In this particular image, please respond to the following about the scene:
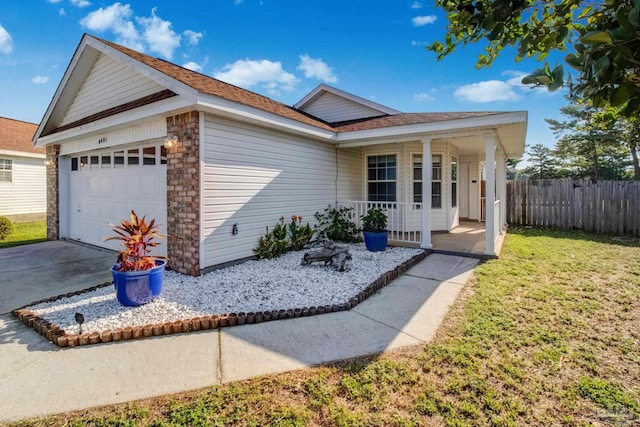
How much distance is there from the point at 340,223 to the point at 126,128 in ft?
17.9

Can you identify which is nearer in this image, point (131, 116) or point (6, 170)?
point (131, 116)

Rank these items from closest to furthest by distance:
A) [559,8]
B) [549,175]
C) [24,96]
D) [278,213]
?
1. [559,8]
2. [278,213]
3. [24,96]
4. [549,175]

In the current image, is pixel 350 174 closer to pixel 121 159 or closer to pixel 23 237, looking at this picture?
pixel 121 159

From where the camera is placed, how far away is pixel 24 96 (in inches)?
482

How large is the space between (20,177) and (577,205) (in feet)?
73.4

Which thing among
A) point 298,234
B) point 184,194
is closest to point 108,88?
point 184,194

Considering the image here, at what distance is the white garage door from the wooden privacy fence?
12505mm

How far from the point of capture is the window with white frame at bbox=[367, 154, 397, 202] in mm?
9781

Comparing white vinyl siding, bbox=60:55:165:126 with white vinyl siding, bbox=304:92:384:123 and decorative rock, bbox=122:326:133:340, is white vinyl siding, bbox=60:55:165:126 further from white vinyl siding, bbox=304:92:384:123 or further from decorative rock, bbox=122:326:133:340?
white vinyl siding, bbox=304:92:384:123

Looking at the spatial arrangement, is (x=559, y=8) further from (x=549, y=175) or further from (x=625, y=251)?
(x=549, y=175)

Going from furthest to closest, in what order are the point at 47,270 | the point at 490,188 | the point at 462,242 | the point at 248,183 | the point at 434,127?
the point at 462,242 → the point at 434,127 → the point at 490,188 → the point at 248,183 → the point at 47,270

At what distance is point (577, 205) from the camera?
11.0m

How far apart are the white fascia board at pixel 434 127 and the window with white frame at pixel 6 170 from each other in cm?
1451

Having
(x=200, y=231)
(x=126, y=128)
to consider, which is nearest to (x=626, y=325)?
(x=200, y=231)
